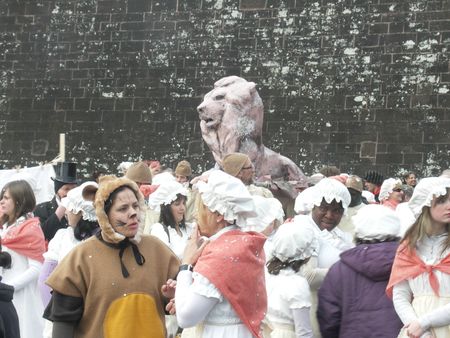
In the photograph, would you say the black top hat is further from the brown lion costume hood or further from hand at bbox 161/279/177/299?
hand at bbox 161/279/177/299

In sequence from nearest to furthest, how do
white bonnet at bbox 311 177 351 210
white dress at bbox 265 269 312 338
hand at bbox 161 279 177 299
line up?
hand at bbox 161 279 177 299
white dress at bbox 265 269 312 338
white bonnet at bbox 311 177 351 210

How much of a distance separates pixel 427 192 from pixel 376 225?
31 centimetres

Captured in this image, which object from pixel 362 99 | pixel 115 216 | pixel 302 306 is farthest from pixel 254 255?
pixel 362 99

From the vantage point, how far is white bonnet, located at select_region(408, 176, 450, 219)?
18.6 feet

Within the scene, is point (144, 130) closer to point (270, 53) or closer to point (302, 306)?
point (270, 53)

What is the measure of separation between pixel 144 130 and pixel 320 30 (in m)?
3.31

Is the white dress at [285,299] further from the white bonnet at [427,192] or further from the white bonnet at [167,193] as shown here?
the white bonnet at [167,193]

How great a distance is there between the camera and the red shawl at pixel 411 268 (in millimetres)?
5500

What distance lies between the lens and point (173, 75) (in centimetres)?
1845

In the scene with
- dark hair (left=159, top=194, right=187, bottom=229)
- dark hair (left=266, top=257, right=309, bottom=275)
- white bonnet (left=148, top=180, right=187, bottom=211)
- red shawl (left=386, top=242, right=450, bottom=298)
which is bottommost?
dark hair (left=159, top=194, right=187, bottom=229)

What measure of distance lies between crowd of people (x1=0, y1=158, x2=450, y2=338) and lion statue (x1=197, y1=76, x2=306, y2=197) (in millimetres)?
4161

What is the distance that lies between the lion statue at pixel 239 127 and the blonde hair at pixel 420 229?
→ 212 inches

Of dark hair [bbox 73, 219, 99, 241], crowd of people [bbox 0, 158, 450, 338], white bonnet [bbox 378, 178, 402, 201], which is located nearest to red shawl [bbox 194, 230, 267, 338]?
crowd of people [bbox 0, 158, 450, 338]

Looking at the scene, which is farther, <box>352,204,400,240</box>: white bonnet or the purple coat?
<box>352,204,400,240</box>: white bonnet
